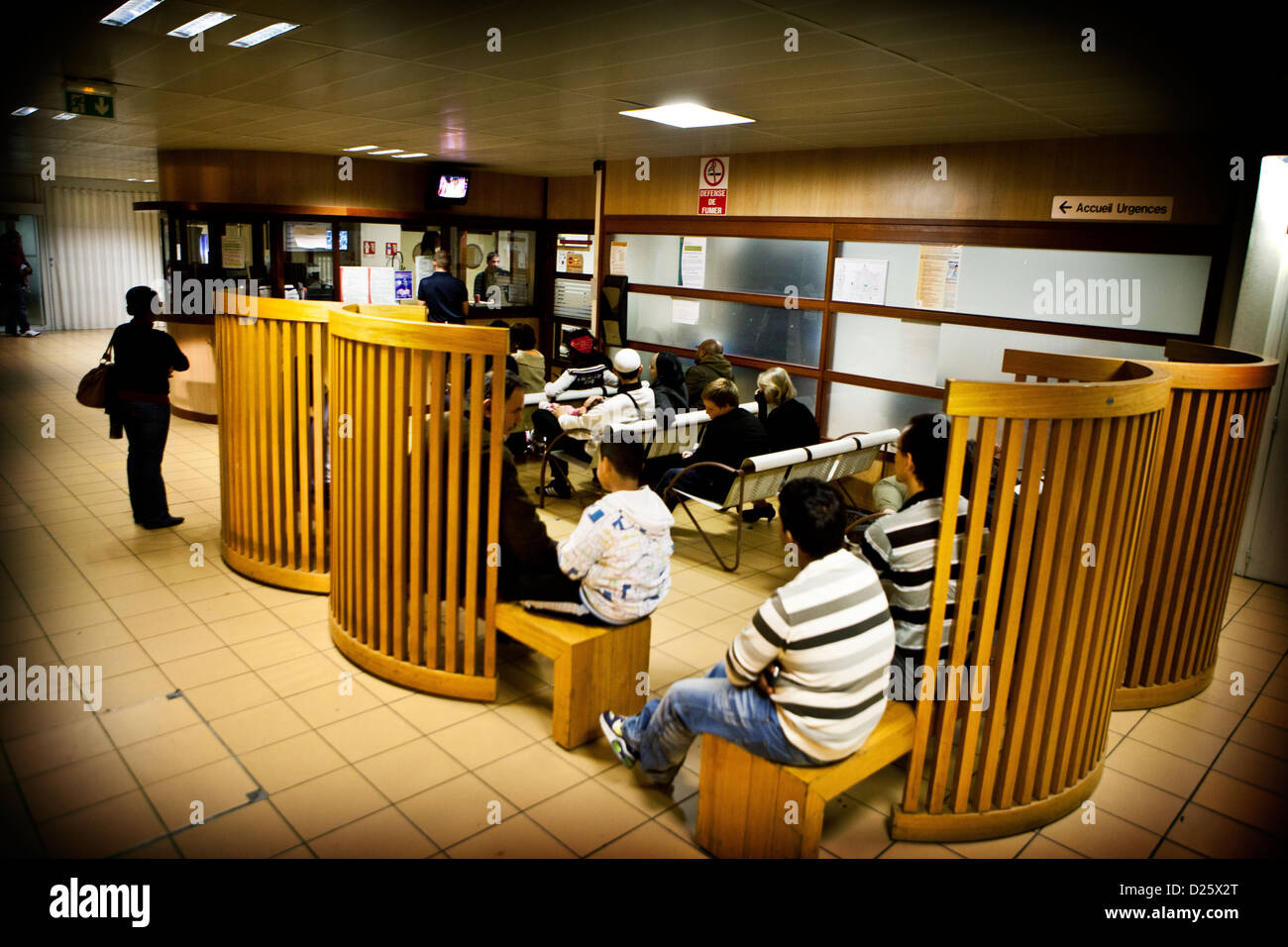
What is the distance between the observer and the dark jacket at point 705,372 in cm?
759

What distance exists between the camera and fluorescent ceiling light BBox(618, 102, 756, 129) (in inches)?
223

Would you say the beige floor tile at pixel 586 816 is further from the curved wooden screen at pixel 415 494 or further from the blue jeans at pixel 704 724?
the curved wooden screen at pixel 415 494

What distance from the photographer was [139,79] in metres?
5.28

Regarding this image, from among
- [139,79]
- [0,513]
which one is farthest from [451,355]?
[0,513]

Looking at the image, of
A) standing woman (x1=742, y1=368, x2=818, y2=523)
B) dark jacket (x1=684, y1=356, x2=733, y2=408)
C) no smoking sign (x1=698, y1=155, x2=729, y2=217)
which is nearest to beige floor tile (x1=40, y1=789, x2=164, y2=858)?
standing woman (x1=742, y1=368, x2=818, y2=523)

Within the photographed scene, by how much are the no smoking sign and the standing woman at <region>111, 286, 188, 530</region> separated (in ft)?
15.9

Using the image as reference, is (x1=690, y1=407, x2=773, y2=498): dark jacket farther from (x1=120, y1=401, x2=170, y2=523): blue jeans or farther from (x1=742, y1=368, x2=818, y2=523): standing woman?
(x1=120, y1=401, x2=170, y2=523): blue jeans

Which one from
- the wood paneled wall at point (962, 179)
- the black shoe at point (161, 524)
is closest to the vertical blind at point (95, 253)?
the black shoe at point (161, 524)

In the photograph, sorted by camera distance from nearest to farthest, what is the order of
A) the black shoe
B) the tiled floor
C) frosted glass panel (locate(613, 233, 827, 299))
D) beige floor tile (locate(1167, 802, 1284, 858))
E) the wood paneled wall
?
the tiled floor < beige floor tile (locate(1167, 802, 1284, 858)) < the wood paneled wall < the black shoe < frosted glass panel (locate(613, 233, 827, 299))

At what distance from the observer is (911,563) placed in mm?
3059

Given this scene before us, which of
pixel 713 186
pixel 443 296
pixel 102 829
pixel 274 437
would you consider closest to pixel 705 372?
pixel 713 186

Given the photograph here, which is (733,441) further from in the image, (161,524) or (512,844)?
(161,524)

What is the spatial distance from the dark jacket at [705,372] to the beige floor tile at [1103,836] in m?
4.89
